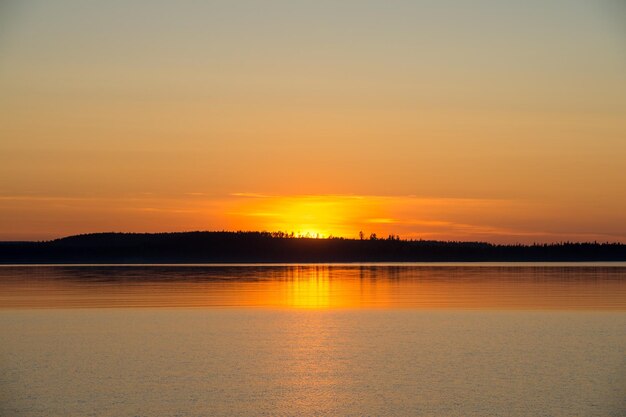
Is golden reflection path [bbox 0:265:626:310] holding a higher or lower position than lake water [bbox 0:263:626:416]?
higher

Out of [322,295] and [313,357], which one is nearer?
[313,357]

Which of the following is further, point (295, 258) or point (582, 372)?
point (295, 258)

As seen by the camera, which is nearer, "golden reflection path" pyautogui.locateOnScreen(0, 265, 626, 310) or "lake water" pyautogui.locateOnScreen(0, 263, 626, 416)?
"lake water" pyautogui.locateOnScreen(0, 263, 626, 416)

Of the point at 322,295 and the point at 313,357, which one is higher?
the point at 322,295

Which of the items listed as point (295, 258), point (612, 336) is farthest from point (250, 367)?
point (295, 258)

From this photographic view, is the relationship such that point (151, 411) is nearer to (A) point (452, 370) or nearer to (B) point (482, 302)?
(A) point (452, 370)

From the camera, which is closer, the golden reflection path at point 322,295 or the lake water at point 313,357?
the lake water at point 313,357

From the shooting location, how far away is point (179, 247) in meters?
175

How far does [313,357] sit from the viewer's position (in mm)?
29016

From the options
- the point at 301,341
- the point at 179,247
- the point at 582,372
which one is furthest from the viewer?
the point at 179,247

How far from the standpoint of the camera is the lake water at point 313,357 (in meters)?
21.7

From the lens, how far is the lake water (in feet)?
71.3

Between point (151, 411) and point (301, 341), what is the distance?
41.6ft

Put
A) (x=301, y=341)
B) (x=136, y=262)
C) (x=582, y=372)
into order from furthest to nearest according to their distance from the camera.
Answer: (x=136, y=262), (x=301, y=341), (x=582, y=372)
